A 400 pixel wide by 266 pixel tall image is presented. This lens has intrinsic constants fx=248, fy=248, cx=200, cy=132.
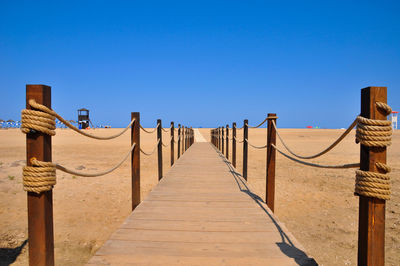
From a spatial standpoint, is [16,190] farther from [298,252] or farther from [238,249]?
[298,252]

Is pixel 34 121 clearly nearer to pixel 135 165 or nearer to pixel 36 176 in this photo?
pixel 36 176

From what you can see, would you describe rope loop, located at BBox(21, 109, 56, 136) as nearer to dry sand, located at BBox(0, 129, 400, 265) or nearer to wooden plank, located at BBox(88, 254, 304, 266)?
wooden plank, located at BBox(88, 254, 304, 266)

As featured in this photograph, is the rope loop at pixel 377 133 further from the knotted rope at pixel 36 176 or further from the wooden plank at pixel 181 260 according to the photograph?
the knotted rope at pixel 36 176

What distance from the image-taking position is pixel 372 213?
1453 mm

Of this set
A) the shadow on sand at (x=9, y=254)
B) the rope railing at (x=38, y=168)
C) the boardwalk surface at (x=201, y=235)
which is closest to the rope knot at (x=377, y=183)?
the boardwalk surface at (x=201, y=235)

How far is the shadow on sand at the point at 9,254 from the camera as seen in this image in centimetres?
361

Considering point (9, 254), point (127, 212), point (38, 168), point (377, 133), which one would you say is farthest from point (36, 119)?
point (127, 212)

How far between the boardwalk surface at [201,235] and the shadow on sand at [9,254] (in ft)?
7.24

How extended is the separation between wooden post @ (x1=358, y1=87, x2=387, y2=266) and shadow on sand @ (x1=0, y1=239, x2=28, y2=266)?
4454mm

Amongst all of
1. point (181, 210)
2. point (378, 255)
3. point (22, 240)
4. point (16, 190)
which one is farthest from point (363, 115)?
point (16, 190)

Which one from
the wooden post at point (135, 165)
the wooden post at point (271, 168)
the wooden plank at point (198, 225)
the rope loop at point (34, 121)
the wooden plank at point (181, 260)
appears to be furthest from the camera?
the wooden post at point (135, 165)

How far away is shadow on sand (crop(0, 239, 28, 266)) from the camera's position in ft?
11.8

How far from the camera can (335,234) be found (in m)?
4.62

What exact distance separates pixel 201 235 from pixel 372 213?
4.90 ft
